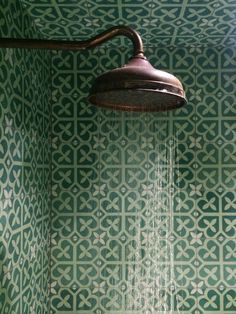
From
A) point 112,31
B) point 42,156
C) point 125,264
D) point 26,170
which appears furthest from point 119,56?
point 112,31

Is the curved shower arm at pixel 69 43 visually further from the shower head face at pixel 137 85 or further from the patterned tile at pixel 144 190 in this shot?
the patterned tile at pixel 144 190

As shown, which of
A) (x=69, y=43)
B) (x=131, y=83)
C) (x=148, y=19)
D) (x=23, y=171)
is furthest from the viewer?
(x=148, y=19)

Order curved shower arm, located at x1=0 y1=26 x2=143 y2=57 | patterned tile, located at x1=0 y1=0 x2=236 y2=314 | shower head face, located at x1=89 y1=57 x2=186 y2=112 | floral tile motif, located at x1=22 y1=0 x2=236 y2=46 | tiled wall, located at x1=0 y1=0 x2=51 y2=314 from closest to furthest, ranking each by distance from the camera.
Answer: shower head face, located at x1=89 y1=57 x2=186 y2=112
curved shower arm, located at x1=0 y1=26 x2=143 y2=57
tiled wall, located at x1=0 y1=0 x2=51 y2=314
floral tile motif, located at x1=22 y1=0 x2=236 y2=46
patterned tile, located at x1=0 y1=0 x2=236 y2=314

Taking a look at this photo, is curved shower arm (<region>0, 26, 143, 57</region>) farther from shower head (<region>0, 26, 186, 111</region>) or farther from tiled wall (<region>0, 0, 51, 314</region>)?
tiled wall (<region>0, 0, 51, 314</region>)

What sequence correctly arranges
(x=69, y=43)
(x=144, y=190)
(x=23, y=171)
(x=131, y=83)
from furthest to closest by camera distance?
(x=144, y=190) → (x=23, y=171) → (x=69, y=43) → (x=131, y=83)

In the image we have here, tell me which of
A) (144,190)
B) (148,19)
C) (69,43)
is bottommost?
(144,190)

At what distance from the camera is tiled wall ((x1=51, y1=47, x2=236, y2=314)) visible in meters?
1.80

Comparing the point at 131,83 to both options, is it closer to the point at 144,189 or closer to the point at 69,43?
the point at 69,43

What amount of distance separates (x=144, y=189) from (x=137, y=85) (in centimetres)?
110

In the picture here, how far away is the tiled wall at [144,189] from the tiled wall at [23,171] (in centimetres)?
9

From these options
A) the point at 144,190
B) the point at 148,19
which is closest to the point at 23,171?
the point at 144,190

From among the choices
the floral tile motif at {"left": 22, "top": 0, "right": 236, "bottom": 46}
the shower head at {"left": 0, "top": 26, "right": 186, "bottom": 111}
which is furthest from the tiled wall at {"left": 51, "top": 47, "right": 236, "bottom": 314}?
the shower head at {"left": 0, "top": 26, "right": 186, "bottom": 111}

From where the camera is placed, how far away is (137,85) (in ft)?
2.46

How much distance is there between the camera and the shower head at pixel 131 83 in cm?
75
